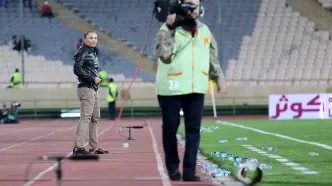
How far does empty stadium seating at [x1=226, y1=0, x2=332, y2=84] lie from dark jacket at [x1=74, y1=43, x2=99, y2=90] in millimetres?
31508

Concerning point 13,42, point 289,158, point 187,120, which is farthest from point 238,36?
point 187,120

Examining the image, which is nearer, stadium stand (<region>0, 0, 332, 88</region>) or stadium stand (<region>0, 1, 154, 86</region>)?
stadium stand (<region>0, 0, 332, 88</region>)

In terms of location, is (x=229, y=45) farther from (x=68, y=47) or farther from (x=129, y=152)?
(x=129, y=152)

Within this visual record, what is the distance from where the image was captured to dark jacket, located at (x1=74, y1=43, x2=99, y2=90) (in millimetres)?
15164

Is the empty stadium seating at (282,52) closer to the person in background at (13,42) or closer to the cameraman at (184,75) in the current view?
the person in background at (13,42)

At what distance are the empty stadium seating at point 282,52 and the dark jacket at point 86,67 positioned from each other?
31508mm

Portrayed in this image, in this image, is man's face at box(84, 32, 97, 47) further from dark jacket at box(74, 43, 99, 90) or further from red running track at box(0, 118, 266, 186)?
red running track at box(0, 118, 266, 186)

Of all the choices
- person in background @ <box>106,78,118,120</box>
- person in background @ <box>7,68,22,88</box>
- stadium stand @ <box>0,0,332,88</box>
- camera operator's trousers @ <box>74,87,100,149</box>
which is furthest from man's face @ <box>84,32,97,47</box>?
person in background @ <box>7,68,22,88</box>

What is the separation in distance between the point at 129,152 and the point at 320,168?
16.9 ft

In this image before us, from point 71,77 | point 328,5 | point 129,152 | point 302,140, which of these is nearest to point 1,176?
point 129,152

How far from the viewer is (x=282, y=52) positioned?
48.0 m

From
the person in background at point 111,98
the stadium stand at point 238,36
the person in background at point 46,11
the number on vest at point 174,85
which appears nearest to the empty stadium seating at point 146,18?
the stadium stand at point 238,36

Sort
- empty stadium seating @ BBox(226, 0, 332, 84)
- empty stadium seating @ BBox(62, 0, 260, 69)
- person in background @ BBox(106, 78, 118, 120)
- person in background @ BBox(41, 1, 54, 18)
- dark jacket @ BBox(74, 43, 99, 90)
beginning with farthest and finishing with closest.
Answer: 1. person in background @ BBox(41, 1, 54, 18)
2. empty stadium seating @ BBox(62, 0, 260, 69)
3. empty stadium seating @ BBox(226, 0, 332, 84)
4. person in background @ BBox(106, 78, 118, 120)
5. dark jacket @ BBox(74, 43, 99, 90)

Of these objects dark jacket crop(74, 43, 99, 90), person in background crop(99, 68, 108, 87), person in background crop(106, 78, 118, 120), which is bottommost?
person in background crop(106, 78, 118, 120)
